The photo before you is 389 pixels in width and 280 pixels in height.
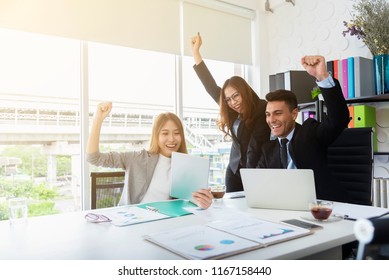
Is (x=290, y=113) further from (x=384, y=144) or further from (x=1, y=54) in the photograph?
(x=1, y=54)

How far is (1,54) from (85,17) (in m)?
0.61

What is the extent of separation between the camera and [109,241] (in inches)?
33.9

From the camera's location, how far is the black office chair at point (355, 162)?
1597 millimetres

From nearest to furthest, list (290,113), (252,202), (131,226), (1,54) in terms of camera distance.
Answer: (131,226)
(252,202)
(290,113)
(1,54)

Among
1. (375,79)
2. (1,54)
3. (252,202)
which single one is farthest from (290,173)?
(1,54)

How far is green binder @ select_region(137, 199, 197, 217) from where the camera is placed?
46.1 inches

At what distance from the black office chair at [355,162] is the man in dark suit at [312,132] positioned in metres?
0.16

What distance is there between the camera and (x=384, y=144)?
2396 mm

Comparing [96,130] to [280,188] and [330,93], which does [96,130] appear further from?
[330,93]

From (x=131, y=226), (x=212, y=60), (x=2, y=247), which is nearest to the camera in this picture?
(x=2, y=247)

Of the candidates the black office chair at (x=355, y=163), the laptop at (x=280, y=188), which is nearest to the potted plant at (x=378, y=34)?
the black office chair at (x=355, y=163)

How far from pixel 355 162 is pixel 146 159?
1.04 m

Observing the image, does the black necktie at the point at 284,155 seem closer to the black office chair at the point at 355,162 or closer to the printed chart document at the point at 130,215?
the black office chair at the point at 355,162

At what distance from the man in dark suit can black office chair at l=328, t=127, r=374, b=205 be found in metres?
0.16
